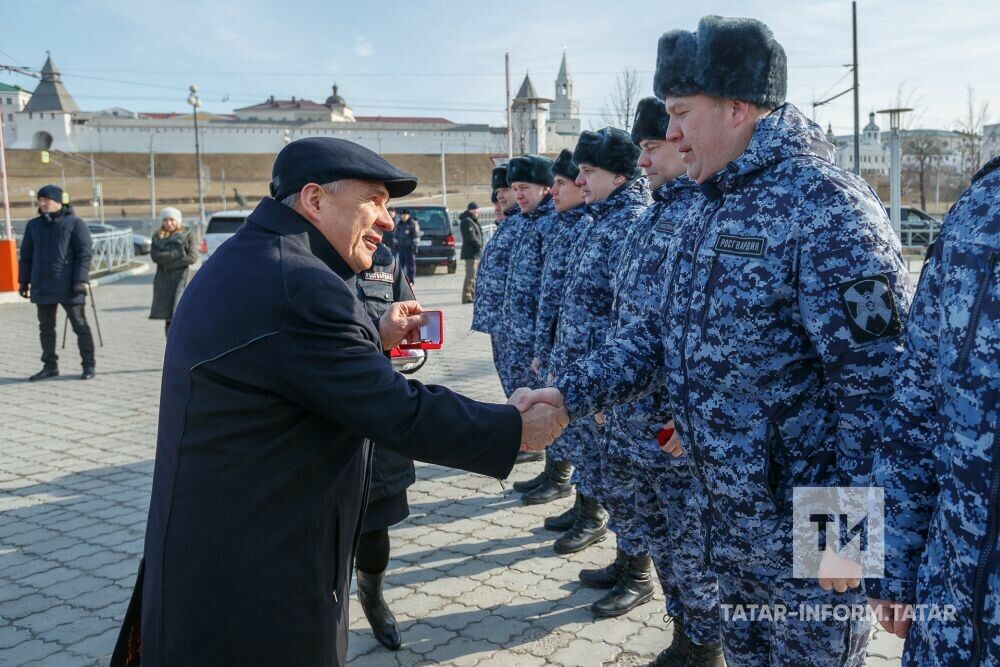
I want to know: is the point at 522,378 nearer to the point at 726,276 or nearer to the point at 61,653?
the point at 61,653

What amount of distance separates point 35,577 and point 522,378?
3224mm

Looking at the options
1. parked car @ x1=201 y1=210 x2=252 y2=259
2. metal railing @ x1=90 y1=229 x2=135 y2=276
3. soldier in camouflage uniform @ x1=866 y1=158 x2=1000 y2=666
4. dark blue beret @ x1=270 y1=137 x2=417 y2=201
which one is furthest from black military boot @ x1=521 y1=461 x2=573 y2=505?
metal railing @ x1=90 y1=229 x2=135 y2=276

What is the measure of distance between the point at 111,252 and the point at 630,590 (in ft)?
84.2

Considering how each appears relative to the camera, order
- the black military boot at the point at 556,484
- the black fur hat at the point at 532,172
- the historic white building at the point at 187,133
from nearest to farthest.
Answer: the black military boot at the point at 556,484 < the black fur hat at the point at 532,172 < the historic white building at the point at 187,133

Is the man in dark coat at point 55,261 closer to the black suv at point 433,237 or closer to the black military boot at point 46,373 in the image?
the black military boot at point 46,373

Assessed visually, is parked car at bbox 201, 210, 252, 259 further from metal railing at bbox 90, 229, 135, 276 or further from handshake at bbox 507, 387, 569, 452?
handshake at bbox 507, 387, 569, 452

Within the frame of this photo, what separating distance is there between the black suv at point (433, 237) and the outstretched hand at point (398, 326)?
63.4ft

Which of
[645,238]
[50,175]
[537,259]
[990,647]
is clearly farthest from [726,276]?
[50,175]

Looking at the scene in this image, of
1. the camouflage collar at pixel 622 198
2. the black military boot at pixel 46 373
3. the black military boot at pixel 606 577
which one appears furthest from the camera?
the black military boot at pixel 46 373

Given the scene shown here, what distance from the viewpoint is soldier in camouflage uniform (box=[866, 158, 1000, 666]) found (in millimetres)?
1428

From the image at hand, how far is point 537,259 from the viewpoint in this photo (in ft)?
19.5

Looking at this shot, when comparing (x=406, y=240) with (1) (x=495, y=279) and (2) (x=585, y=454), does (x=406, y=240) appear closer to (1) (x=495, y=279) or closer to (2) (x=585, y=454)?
(1) (x=495, y=279)

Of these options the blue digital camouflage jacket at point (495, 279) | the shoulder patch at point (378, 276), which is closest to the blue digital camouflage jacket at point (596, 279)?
the shoulder patch at point (378, 276)

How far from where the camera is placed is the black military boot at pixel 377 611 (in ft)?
11.9
